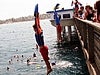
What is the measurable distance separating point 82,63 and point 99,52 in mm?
23818

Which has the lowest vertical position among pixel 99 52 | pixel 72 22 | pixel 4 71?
pixel 4 71

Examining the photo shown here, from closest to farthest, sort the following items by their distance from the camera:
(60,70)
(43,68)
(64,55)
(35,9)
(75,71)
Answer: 1. (35,9)
2. (75,71)
3. (60,70)
4. (43,68)
5. (64,55)

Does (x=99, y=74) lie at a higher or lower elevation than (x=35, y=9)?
lower

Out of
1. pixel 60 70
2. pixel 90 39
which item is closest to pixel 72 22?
pixel 60 70

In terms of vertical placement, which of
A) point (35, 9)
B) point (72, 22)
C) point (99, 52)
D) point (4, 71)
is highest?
point (35, 9)

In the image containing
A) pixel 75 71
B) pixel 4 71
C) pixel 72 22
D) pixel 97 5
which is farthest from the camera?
pixel 72 22

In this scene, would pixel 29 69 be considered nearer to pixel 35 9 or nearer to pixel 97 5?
pixel 35 9

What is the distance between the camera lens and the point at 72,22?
1886 inches

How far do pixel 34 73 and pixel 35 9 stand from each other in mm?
21520

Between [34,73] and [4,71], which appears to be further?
[4,71]

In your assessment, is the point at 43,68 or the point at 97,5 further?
the point at 43,68

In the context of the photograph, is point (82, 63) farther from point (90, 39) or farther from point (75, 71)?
point (90, 39)

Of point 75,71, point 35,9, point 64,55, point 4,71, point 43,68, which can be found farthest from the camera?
point 64,55

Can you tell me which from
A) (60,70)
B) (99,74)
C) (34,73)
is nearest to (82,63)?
(60,70)
